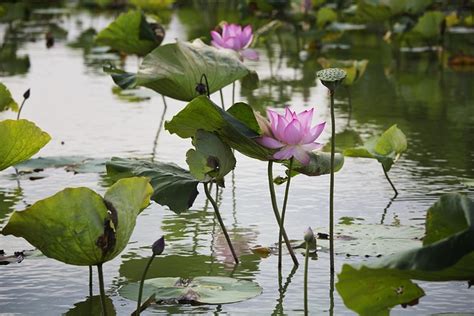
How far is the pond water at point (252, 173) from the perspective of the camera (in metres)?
2.15

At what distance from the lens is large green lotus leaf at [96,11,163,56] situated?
4.17 meters

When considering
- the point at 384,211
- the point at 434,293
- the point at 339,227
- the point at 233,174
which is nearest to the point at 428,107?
the point at 233,174

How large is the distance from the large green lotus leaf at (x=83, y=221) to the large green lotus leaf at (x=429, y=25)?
4.18 metres

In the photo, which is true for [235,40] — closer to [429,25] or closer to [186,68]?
[186,68]

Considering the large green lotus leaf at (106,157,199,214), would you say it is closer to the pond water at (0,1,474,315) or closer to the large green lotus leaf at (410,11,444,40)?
the pond water at (0,1,474,315)

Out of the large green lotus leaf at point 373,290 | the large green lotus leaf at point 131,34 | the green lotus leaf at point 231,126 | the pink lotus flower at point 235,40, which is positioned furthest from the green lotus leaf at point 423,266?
the large green lotus leaf at point 131,34

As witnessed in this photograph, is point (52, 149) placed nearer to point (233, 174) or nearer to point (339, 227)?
point (233, 174)

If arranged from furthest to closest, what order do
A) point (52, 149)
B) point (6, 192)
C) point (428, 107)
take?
point (428, 107)
point (52, 149)
point (6, 192)

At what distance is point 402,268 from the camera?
1554 mm

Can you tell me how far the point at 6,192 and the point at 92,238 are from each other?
4.03 ft

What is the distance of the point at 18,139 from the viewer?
2.30 metres

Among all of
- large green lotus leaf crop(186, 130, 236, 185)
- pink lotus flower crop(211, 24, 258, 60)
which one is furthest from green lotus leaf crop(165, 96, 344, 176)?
pink lotus flower crop(211, 24, 258, 60)

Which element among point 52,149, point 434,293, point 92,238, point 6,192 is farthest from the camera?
point 52,149

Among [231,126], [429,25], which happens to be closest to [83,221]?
[231,126]
